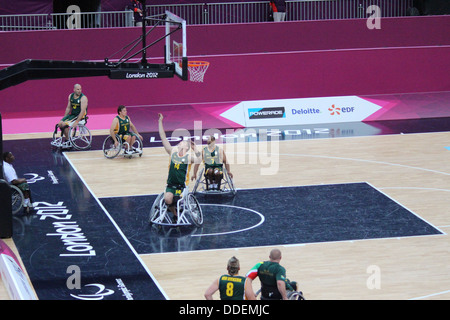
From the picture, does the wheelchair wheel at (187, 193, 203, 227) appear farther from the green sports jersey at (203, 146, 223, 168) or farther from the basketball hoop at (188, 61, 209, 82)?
the basketball hoop at (188, 61, 209, 82)

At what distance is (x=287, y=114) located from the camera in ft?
82.2

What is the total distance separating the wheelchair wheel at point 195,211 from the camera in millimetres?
15891

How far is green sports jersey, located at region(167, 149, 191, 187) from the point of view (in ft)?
51.8

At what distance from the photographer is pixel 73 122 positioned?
859 inches

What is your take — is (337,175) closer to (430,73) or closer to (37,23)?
(430,73)

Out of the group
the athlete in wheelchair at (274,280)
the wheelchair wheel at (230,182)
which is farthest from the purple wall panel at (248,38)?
the athlete in wheelchair at (274,280)

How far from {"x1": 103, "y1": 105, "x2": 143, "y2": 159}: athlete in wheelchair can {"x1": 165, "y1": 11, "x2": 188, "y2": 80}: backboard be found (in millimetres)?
3882

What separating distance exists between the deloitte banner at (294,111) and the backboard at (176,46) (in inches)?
296

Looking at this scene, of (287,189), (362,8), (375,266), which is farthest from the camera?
(362,8)

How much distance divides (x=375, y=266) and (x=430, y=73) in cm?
1493

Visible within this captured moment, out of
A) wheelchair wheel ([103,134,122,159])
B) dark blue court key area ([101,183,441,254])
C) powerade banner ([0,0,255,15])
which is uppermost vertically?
powerade banner ([0,0,255,15])

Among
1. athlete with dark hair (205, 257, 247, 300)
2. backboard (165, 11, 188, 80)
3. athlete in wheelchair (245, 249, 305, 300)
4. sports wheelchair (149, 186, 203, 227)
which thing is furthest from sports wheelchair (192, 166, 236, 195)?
athlete with dark hair (205, 257, 247, 300)

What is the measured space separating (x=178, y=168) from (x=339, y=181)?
198 inches
